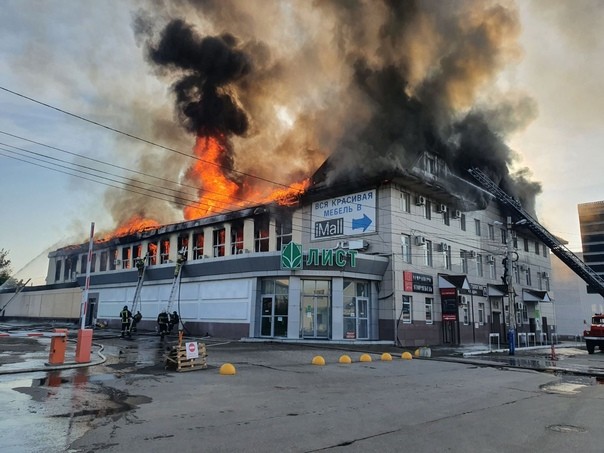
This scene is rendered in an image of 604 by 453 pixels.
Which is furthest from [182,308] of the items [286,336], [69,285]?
[69,285]

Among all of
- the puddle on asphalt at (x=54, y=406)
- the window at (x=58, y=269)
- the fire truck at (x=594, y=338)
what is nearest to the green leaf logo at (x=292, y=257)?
the puddle on asphalt at (x=54, y=406)

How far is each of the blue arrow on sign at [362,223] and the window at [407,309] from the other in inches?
180

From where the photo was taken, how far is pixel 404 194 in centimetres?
2673

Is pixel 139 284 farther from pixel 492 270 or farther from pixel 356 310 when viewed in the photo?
Result: pixel 492 270

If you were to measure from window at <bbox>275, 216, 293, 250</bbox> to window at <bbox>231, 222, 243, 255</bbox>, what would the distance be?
3.01 m

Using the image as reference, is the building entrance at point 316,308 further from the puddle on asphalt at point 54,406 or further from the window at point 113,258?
the window at point 113,258

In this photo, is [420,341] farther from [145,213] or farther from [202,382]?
[145,213]

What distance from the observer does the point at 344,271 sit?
2400 cm

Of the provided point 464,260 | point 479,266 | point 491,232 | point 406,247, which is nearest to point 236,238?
point 406,247

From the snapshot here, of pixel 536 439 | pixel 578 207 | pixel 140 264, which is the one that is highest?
pixel 578 207

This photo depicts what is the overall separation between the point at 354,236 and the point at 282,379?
51.1 feet

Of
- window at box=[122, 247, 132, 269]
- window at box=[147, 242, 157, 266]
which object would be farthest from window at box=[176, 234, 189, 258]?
window at box=[122, 247, 132, 269]

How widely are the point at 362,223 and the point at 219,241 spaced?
11222 mm

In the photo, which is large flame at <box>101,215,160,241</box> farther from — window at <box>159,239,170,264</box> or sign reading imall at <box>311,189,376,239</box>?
sign reading imall at <box>311,189,376,239</box>
